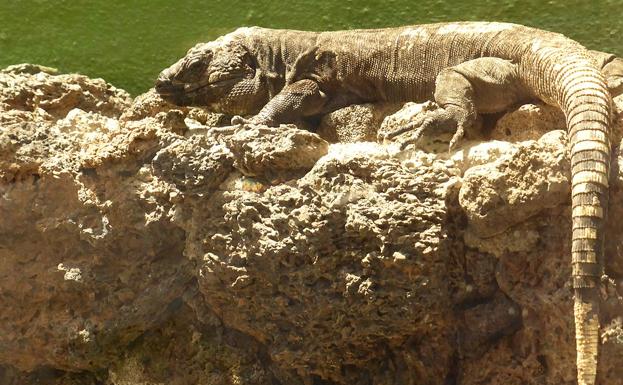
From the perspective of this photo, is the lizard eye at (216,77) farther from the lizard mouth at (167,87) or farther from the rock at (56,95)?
the rock at (56,95)

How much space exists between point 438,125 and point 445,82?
243 mm

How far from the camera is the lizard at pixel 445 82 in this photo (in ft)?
5.88

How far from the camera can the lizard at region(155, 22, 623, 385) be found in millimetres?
1792

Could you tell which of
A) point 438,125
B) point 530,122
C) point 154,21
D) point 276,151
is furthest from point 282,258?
point 154,21

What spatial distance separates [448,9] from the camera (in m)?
3.32

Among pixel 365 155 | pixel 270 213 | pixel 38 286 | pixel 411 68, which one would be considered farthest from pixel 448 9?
pixel 38 286

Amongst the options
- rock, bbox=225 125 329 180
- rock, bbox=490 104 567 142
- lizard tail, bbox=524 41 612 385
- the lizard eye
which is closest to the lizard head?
the lizard eye

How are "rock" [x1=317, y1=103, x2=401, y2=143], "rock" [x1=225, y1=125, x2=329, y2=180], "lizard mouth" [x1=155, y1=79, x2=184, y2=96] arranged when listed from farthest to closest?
"lizard mouth" [x1=155, y1=79, x2=184, y2=96] < "rock" [x1=317, y1=103, x2=401, y2=143] < "rock" [x1=225, y1=125, x2=329, y2=180]

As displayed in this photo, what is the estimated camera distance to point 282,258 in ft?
6.79

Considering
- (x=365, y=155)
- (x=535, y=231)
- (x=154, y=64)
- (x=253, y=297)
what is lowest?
(x=253, y=297)

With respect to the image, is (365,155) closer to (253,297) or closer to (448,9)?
(253,297)

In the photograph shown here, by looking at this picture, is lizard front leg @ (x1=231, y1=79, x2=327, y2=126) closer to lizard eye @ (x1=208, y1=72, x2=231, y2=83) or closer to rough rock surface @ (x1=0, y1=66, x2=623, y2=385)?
lizard eye @ (x1=208, y1=72, x2=231, y2=83)

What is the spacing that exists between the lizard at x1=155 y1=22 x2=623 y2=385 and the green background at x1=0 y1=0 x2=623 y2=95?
456 millimetres

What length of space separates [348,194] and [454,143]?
1.56ft
